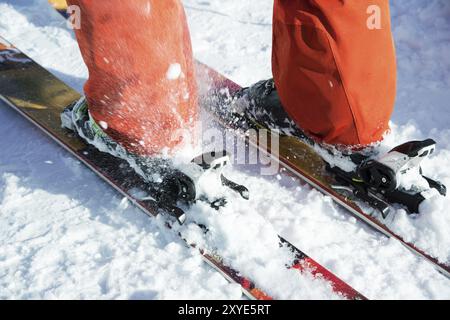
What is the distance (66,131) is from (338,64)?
124 centimetres

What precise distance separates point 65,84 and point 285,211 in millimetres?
1366

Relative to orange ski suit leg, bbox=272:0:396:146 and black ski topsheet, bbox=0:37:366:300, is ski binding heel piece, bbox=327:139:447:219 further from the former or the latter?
black ski topsheet, bbox=0:37:366:300

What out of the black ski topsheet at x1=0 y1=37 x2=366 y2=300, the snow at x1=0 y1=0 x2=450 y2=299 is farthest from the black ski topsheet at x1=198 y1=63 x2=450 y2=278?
the black ski topsheet at x1=0 y1=37 x2=366 y2=300

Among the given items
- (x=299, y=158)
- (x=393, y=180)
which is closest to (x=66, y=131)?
(x=299, y=158)

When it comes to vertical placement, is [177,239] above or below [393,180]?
below

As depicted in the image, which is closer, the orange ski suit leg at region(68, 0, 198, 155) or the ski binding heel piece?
the orange ski suit leg at region(68, 0, 198, 155)

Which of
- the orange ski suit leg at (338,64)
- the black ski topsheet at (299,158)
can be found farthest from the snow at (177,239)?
the orange ski suit leg at (338,64)

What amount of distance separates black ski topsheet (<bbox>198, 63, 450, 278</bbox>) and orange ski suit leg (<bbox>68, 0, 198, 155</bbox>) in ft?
1.84

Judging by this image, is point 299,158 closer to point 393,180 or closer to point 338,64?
point 393,180

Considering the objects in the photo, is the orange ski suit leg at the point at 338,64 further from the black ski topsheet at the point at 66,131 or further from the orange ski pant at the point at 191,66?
the black ski topsheet at the point at 66,131

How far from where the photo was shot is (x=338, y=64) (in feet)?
5.43

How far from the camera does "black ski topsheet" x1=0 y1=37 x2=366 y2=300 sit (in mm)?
1659

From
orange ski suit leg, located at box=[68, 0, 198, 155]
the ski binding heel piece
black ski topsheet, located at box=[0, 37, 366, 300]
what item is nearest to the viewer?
orange ski suit leg, located at box=[68, 0, 198, 155]
